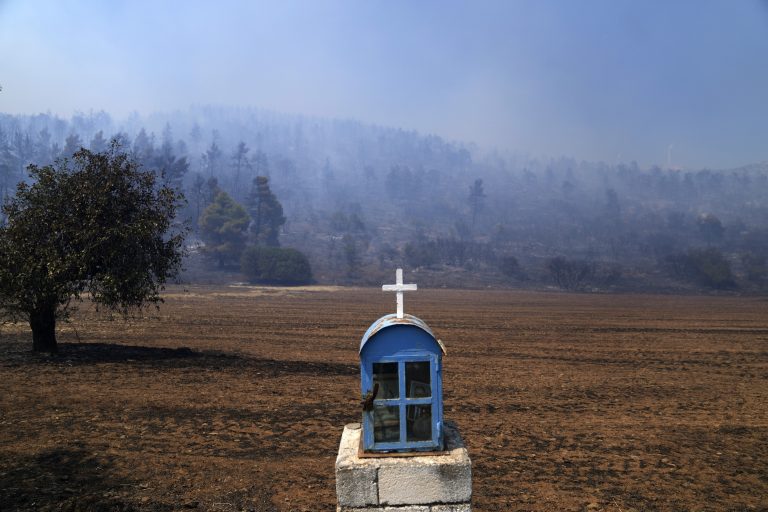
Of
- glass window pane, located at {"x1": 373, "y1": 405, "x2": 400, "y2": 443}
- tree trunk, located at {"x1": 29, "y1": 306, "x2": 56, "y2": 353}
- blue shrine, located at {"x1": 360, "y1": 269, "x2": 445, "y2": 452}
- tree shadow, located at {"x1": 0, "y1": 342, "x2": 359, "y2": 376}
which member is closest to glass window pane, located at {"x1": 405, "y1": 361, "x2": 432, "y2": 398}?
blue shrine, located at {"x1": 360, "y1": 269, "x2": 445, "y2": 452}

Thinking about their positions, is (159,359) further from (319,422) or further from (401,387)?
(401,387)

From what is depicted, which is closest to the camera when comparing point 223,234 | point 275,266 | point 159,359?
point 159,359

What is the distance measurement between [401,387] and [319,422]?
671 centimetres

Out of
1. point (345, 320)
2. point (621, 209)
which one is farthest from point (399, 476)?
point (621, 209)

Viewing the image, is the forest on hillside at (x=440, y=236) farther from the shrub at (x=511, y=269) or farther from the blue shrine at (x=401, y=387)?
the blue shrine at (x=401, y=387)

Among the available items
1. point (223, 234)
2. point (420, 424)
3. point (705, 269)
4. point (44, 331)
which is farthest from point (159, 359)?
point (705, 269)

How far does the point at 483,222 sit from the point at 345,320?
13188 centimetres

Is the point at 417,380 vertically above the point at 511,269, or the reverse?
the point at 511,269

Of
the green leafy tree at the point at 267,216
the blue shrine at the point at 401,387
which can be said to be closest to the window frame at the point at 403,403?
the blue shrine at the point at 401,387

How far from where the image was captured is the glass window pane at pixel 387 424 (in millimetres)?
5625

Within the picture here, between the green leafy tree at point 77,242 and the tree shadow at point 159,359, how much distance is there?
900 millimetres

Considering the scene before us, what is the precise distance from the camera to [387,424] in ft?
18.5

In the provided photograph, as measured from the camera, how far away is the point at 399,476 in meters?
5.33

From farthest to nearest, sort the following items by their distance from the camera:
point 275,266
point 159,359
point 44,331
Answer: point 275,266, point 159,359, point 44,331
